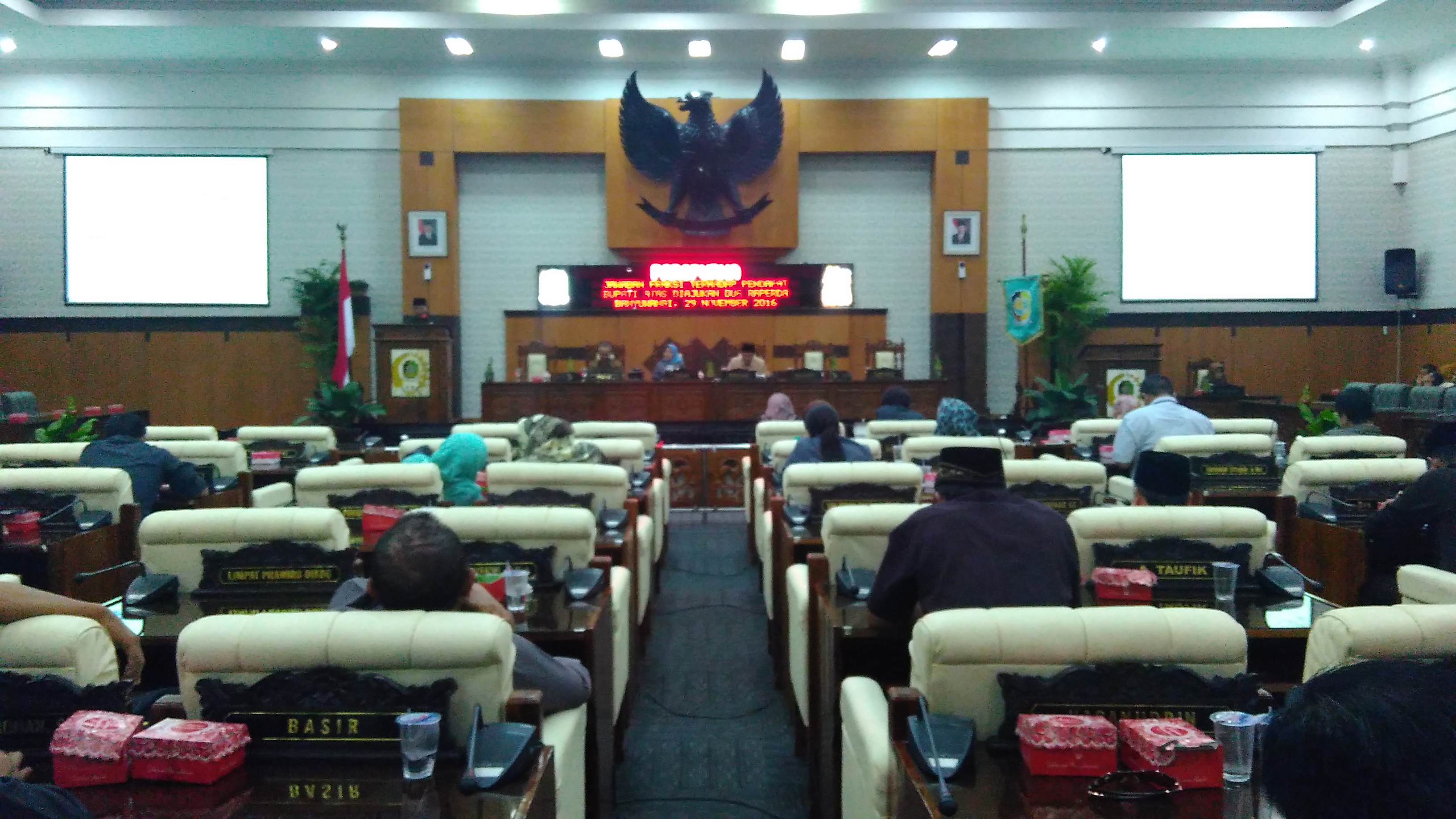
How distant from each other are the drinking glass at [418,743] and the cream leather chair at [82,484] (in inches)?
122

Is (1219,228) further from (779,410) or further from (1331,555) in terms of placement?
(1331,555)

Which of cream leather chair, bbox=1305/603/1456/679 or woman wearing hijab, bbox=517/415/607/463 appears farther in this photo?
woman wearing hijab, bbox=517/415/607/463

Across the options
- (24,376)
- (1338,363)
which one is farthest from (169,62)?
(1338,363)

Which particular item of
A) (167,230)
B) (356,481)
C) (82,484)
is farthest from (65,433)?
(167,230)

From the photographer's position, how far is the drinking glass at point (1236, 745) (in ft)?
5.63

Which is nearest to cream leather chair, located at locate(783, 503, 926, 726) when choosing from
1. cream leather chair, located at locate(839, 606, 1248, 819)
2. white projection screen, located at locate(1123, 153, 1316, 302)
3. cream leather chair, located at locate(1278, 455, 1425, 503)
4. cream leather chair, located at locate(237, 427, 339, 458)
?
cream leather chair, located at locate(839, 606, 1248, 819)

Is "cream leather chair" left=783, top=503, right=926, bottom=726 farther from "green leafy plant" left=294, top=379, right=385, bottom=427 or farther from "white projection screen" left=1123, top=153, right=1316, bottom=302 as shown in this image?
"white projection screen" left=1123, top=153, right=1316, bottom=302

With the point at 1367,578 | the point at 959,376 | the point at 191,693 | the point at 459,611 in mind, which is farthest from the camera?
the point at 959,376

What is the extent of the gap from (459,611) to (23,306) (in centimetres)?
1321

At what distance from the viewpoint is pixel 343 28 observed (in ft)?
36.3

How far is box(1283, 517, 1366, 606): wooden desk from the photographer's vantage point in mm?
4254

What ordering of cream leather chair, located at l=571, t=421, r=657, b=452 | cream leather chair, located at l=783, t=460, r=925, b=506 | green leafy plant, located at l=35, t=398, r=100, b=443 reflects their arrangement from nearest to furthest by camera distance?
cream leather chair, located at l=783, t=460, r=925, b=506 → cream leather chair, located at l=571, t=421, r=657, b=452 → green leafy plant, located at l=35, t=398, r=100, b=443

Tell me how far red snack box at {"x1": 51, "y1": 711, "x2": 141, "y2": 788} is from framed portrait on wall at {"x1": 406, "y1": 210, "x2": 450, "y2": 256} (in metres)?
11.1

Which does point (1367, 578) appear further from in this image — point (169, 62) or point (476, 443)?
point (169, 62)
